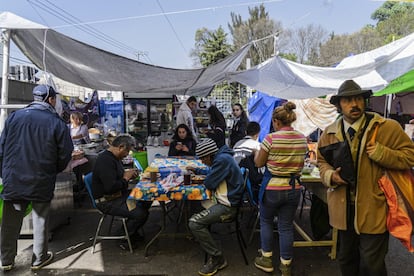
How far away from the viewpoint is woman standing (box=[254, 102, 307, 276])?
2747 millimetres

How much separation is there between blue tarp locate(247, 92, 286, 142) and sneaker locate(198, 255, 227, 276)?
612 centimetres

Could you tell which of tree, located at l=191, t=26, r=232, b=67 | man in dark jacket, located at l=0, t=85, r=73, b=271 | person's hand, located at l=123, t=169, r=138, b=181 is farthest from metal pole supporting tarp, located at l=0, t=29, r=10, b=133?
tree, located at l=191, t=26, r=232, b=67

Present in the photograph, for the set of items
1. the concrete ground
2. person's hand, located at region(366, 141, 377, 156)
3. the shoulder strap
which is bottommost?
the concrete ground

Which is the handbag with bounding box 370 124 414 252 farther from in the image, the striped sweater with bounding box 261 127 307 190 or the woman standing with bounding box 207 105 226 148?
the woman standing with bounding box 207 105 226 148

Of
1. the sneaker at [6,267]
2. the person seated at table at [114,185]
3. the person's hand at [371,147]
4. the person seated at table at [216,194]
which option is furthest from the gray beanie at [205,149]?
the sneaker at [6,267]

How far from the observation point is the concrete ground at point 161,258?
9.96ft

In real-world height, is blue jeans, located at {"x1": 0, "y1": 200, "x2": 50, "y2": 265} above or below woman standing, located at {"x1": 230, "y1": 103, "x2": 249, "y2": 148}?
below

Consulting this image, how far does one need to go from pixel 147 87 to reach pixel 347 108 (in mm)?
3367

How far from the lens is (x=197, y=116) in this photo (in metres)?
9.10

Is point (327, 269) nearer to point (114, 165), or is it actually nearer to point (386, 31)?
point (114, 165)

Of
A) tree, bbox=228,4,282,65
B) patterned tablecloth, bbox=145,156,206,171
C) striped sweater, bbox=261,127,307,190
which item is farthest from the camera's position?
tree, bbox=228,4,282,65

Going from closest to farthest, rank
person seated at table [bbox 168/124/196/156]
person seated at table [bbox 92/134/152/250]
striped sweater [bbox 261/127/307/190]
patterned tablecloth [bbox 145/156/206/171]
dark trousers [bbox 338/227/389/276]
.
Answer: dark trousers [bbox 338/227/389/276] → striped sweater [bbox 261/127/307/190] → person seated at table [bbox 92/134/152/250] → patterned tablecloth [bbox 145/156/206/171] → person seated at table [bbox 168/124/196/156]

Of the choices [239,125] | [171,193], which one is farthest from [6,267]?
[239,125]

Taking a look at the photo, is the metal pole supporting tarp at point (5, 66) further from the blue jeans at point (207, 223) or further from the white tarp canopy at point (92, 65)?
the blue jeans at point (207, 223)
